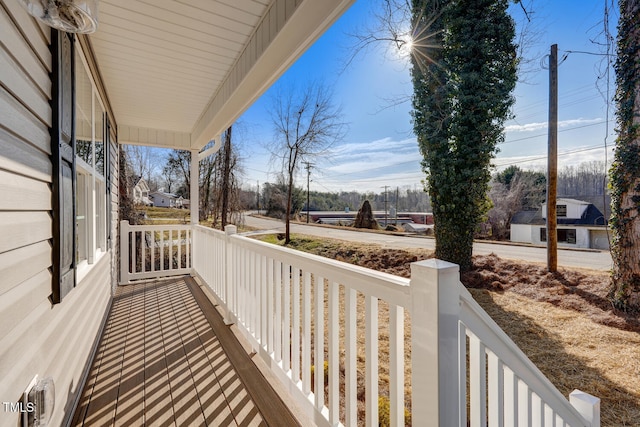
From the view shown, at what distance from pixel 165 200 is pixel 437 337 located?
40.7ft

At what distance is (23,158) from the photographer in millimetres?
1033

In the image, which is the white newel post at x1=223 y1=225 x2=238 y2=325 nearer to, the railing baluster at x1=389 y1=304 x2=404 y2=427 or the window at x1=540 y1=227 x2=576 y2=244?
the railing baluster at x1=389 y1=304 x2=404 y2=427

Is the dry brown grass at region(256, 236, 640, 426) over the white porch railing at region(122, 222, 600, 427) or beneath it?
beneath

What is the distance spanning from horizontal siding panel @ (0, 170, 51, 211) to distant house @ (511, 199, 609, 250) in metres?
6.01

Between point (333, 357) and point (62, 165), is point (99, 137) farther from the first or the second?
point (333, 357)

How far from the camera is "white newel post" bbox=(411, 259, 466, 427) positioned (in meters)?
0.80

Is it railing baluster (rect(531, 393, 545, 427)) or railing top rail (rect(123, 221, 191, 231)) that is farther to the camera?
railing top rail (rect(123, 221, 191, 231))

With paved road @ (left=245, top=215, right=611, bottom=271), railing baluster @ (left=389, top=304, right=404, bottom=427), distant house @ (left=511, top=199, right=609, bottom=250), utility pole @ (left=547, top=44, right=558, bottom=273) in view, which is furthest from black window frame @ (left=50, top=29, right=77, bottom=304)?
paved road @ (left=245, top=215, right=611, bottom=271)

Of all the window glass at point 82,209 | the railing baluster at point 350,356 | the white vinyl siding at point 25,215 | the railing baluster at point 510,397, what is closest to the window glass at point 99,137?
the window glass at point 82,209

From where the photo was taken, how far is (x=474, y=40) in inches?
218

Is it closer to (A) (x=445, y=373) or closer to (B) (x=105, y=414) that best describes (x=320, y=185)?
(B) (x=105, y=414)

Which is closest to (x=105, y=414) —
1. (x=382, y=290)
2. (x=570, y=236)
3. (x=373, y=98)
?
(x=382, y=290)

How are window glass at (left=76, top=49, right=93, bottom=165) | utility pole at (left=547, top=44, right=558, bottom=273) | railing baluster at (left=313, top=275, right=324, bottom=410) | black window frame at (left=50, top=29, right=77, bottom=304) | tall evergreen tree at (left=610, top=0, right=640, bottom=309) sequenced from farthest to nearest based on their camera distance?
utility pole at (left=547, top=44, right=558, bottom=273)
tall evergreen tree at (left=610, top=0, right=640, bottom=309)
window glass at (left=76, top=49, right=93, bottom=165)
railing baluster at (left=313, top=275, right=324, bottom=410)
black window frame at (left=50, top=29, right=77, bottom=304)

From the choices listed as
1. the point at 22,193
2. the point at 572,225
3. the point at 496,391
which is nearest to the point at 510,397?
the point at 496,391
